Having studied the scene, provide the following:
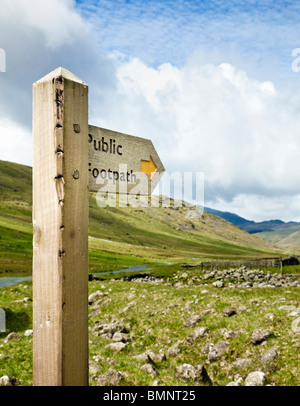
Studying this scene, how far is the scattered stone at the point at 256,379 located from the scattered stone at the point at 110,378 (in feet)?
10.9

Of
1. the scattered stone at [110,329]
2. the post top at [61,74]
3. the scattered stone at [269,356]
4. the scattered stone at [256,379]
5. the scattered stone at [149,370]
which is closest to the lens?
the post top at [61,74]

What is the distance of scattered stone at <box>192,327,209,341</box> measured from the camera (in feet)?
38.1

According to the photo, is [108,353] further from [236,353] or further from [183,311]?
[183,311]

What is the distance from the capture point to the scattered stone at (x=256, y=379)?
8.20m

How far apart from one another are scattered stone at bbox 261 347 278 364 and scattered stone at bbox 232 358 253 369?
38cm

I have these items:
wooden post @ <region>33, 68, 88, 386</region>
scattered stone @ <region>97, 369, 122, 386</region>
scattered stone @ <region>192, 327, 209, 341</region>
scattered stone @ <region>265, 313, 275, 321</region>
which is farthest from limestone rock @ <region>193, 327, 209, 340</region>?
wooden post @ <region>33, 68, 88, 386</region>

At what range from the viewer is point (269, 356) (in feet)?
29.9

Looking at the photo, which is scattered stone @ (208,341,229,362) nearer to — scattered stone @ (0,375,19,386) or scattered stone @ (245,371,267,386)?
scattered stone @ (245,371,267,386)

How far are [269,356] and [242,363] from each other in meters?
0.78

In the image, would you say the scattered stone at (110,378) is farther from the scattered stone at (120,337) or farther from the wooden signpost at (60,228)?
the scattered stone at (120,337)

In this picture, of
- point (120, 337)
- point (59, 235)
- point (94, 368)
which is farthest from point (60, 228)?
point (120, 337)

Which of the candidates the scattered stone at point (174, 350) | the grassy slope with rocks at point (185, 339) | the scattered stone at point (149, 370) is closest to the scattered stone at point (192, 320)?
the grassy slope with rocks at point (185, 339)
